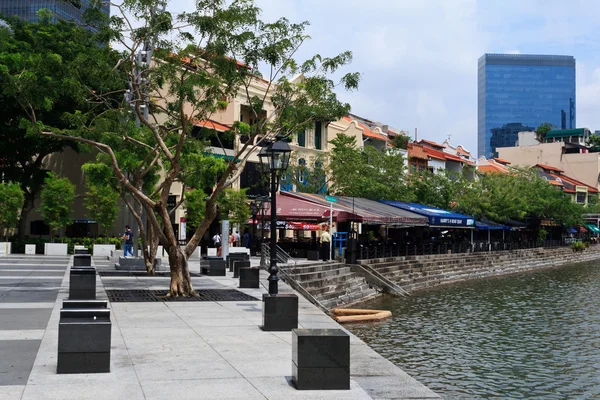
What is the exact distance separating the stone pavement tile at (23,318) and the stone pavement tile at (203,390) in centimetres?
508

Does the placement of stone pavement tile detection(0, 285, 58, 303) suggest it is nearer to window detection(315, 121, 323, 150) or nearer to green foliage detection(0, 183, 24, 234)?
green foliage detection(0, 183, 24, 234)

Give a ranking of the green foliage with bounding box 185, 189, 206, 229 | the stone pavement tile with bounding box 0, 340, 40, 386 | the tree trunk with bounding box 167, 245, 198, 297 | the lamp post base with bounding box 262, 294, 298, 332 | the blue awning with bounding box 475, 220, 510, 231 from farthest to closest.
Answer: the blue awning with bounding box 475, 220, 510, 231, the green foliage with bounding box 185, 189, 206, 229, the tree trunk with bounding box 167, 245, 198, 297, the lamp post base with bounding box 262, 294, 298, 332, the stone pavement tile with bounding box 0, 340, 40, 386

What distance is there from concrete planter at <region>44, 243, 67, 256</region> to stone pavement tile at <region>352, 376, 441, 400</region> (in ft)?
106

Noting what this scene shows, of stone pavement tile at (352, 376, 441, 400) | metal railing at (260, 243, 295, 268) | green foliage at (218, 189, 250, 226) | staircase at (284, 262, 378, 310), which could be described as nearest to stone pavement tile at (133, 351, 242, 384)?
stone pavement tile at (352, 376, 441, 400)

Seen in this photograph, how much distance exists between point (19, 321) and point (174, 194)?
30983 millimetres

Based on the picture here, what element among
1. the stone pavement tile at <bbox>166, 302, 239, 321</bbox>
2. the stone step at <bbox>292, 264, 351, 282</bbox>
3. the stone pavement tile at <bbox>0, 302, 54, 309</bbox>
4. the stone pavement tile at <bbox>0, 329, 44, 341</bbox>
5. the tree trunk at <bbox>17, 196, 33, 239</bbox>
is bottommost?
the stone pavement tile at <bbox>0, 329, 44, 341</bbox>

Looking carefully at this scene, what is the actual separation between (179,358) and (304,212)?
23.2 meters

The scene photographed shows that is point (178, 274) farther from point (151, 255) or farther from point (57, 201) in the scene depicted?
point (57, 201)

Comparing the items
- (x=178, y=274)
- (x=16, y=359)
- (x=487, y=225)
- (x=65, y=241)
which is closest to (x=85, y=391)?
(x=16, y=359)

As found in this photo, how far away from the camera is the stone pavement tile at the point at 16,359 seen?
847cm

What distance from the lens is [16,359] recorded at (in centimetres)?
960

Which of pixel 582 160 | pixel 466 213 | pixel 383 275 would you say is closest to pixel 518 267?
pixel 466 213

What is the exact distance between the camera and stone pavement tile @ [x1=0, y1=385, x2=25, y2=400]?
756cm

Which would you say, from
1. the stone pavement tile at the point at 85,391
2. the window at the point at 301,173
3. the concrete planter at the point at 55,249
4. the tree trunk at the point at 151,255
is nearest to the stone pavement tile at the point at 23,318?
the stone pavement tile at the point at 85,391
